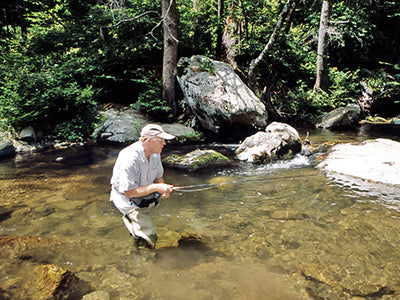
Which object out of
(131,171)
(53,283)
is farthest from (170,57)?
(53,283)

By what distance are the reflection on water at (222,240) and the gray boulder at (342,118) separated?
24.7 feet

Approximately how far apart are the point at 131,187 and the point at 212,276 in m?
1.51

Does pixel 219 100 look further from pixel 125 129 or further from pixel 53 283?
pixel 53 283

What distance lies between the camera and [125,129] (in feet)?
34.9

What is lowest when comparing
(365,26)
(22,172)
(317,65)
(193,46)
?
(22,172)

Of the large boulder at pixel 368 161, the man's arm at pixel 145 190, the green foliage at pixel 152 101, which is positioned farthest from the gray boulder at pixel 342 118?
the man's arm at pixel 145 190

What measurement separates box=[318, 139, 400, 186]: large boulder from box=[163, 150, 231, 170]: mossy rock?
9.62 ft

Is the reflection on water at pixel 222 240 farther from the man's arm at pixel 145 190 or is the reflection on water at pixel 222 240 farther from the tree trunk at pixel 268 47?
the tree trunk at pixel 268 47

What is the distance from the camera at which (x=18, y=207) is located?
17.0 ft

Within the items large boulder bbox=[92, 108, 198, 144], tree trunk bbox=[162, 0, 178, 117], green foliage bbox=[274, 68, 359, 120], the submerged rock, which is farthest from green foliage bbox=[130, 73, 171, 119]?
the submerged rock

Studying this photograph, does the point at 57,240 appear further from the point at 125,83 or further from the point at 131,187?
the point at 125,83

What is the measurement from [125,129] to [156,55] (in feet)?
18.2

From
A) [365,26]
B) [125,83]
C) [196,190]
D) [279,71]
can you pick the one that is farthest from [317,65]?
[196,190]

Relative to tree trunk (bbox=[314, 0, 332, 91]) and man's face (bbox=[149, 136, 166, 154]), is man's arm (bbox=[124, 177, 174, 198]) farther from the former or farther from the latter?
tree trunk (bbox=[314, 0, 332, 91])
